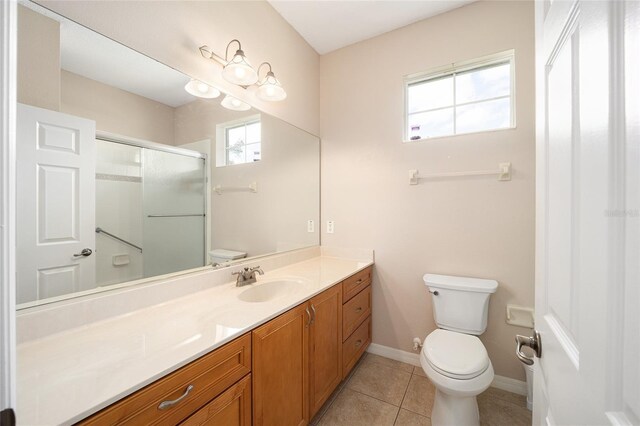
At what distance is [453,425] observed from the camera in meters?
1.36

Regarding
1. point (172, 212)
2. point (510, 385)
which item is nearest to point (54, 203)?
point (172, 212)

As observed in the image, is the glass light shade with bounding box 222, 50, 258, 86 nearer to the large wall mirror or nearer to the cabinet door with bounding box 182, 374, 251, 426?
the large wall mirror

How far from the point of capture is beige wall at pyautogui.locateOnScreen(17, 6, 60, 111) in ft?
2.81

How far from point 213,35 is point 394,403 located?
265 centimetres

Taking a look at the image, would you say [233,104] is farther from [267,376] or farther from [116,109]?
[267,376]

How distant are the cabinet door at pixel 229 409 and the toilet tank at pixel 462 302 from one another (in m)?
1.41

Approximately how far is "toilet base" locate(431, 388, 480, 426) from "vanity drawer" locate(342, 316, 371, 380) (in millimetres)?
623

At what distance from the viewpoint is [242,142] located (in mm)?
1745

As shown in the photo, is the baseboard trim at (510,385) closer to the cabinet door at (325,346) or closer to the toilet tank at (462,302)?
the toilet tank at (462,302)

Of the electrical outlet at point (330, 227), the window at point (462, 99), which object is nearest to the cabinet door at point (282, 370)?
the electrical outlet at point (330, 227)

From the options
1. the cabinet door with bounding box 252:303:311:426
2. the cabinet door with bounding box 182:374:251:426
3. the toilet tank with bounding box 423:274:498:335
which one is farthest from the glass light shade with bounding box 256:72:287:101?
the toilet tank with bounding box 423:274:498:335

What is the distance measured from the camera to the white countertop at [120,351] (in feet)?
1.98

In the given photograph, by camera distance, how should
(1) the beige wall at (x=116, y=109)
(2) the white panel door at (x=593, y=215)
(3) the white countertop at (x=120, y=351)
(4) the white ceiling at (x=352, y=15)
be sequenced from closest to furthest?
(2) the white panel door at (x=593, y=215), (3) the white countertop at (x=120, y=351), (1) the beige wall at (x=116, y=109), (4) the white ceiling at (x=352, y=15)

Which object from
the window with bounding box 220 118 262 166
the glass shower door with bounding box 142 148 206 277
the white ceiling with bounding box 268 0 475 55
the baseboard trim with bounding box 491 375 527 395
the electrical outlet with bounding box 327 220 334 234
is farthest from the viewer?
the electrical outlet with bounding box 327 220 334 234
